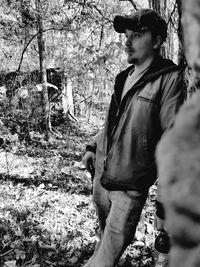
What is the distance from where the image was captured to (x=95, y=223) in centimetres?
386

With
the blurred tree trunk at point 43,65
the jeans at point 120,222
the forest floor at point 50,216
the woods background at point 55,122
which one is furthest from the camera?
the blurred tree trunk at point 43,65

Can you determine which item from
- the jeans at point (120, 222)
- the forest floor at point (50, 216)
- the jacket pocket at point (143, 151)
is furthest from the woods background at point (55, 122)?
the jeans at point (120, 222)

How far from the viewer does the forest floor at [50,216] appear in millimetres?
3198

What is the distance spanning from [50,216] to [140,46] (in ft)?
9.54

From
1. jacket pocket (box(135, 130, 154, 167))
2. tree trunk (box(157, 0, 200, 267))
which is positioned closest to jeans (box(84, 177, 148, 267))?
jacket pocket (box(135, 130, 154, 167))

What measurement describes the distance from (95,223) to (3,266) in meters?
1.35

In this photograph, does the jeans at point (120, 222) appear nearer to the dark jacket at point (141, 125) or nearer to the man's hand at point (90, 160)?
the dark jacket at point (141, 125)

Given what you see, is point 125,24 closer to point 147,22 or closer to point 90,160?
point 147,22

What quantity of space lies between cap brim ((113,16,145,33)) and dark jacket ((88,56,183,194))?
30 cm

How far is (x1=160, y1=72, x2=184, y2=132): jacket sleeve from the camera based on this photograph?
1.86 meters

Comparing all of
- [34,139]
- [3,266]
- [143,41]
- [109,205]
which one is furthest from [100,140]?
[34,139]

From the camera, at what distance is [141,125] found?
6.57 ft

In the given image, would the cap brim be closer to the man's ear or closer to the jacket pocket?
the man's ear

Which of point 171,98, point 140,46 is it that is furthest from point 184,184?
point 140,46
